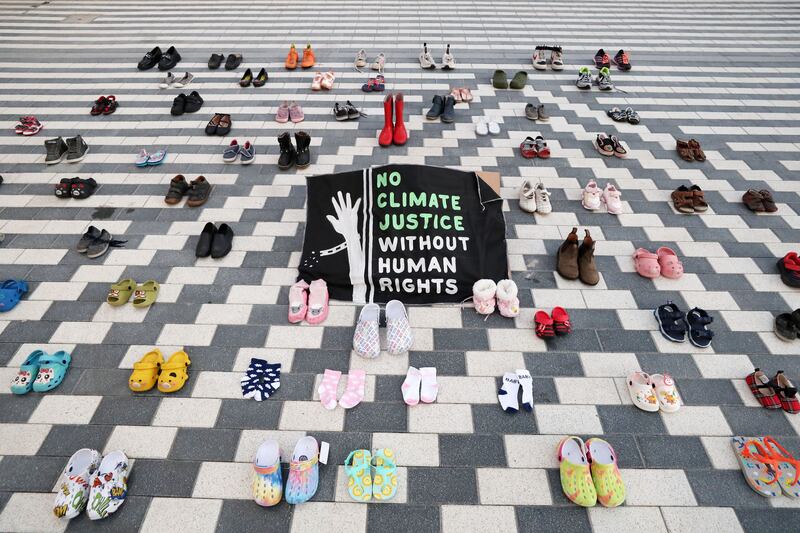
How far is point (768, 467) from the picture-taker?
2.96m

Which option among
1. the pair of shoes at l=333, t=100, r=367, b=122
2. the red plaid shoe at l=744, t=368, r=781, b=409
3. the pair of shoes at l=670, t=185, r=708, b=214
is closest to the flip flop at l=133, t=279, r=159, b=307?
the pair of shoes at l=333, t=100, r=367, b=122

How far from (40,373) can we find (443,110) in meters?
5.99

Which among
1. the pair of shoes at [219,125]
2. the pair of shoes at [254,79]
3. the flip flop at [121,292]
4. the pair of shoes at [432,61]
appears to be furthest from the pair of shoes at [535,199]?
the pair of shoes at [254,79]

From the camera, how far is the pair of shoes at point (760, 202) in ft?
16.9

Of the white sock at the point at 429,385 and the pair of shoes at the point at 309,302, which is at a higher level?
the pair of shoes at the point at 309,302

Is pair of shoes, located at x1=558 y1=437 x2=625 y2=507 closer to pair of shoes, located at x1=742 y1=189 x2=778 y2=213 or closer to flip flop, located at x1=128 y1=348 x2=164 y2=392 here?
flip flop, located at x1=128 y1=348 x2=164 y2=392

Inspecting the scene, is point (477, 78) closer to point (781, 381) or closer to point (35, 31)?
point (781, 381)

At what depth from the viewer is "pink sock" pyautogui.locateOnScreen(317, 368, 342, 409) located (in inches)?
133

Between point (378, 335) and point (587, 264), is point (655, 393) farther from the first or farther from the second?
point (378, 335)

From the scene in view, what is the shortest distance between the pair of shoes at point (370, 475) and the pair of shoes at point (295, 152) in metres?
4.02

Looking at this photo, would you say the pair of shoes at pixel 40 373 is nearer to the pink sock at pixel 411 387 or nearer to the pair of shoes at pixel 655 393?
the pink sock at pixel 411 387

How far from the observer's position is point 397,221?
14.2ft

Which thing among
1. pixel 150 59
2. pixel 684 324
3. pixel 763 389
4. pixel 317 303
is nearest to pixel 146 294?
pixel 317 303

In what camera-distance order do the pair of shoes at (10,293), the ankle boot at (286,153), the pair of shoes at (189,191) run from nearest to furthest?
the pair of shoes at (10,293)
the pair of shoes at (189,191)
the ankle boot at (286,153)
